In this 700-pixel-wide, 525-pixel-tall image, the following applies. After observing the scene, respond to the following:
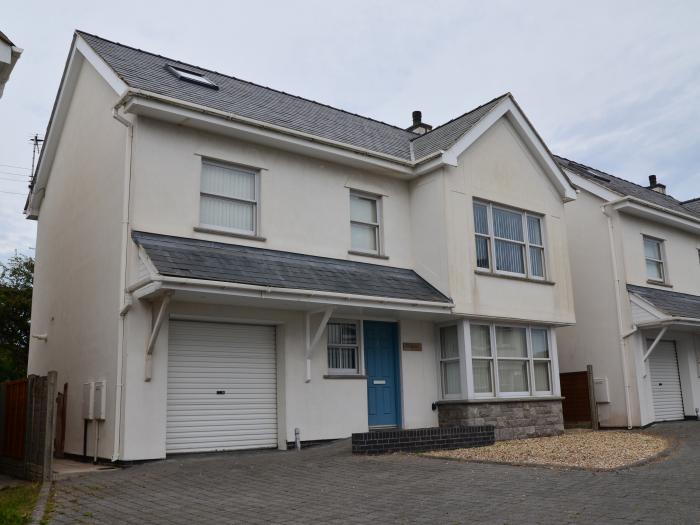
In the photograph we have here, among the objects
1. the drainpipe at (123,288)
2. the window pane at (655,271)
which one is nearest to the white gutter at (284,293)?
the drainpipe at (123,288)

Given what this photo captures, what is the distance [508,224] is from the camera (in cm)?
1778

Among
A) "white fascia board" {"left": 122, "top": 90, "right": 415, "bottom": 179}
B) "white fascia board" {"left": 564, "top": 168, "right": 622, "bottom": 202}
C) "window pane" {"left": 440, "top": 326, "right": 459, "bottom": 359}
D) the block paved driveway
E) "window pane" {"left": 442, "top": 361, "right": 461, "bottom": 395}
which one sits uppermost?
"white fascia board" {"left": 564, "top": 168, "right": 622, "bottom": 202}

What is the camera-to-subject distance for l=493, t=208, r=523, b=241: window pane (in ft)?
57.4

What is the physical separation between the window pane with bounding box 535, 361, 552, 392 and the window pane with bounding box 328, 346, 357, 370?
542 centimetres

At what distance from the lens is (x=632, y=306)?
1959cm

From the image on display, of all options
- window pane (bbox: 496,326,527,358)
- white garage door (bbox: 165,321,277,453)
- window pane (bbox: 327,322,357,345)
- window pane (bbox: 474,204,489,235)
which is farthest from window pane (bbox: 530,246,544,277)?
white garage door (bbox: 165,321,277,453)

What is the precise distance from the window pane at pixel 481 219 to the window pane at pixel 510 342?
8.06 feet

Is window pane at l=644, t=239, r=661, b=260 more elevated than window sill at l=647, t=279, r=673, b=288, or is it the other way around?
window pane at l=644, t=239, r=661, b=260

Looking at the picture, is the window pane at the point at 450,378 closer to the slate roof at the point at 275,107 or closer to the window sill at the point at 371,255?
the window sill at the point at 371,255

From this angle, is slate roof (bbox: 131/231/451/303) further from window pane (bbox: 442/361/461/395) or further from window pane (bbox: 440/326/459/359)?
window pane (bbox: 442/361/461/395)

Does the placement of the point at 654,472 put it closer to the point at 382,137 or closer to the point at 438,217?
the point at 438,217

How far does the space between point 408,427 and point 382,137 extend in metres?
7.57

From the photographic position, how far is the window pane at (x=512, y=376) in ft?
55.3

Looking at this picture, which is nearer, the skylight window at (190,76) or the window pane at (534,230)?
the skylight window at (190,76)
